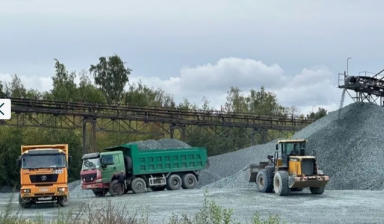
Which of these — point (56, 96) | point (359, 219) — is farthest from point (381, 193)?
point (56, 96)

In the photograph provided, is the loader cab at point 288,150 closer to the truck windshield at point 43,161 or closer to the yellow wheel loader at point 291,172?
the yellow wheel loader at point 291,172

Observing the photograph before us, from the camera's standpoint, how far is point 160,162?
111 ft

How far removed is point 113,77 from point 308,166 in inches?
2525

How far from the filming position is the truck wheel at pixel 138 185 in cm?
3275

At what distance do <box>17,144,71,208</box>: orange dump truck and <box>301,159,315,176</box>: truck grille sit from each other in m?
10.1

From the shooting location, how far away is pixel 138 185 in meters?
32.9

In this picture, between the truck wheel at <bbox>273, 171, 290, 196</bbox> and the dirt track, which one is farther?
the truck wheel at <bbox>273, 171, 290, 196</bbox>

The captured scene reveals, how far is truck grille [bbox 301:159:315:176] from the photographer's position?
1068 inches

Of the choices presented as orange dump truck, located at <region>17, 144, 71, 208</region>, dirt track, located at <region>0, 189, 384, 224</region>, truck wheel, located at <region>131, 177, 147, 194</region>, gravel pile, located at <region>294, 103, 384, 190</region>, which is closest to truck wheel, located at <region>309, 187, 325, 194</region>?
dirt track, located at <region>0, 189, 384, 224</region>

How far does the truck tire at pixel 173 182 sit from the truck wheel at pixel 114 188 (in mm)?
3109

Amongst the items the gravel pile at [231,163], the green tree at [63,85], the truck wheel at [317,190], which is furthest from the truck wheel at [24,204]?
the green tree at [63,85]

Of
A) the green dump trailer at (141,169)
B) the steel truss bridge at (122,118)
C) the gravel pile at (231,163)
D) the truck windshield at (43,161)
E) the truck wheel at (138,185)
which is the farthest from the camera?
the steel truss bridge at (122,118)

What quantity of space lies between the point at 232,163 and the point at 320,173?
2029 centimetres

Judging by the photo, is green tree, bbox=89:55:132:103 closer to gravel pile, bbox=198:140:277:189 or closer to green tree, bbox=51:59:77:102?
green tree, bbox=51:59:77:102
